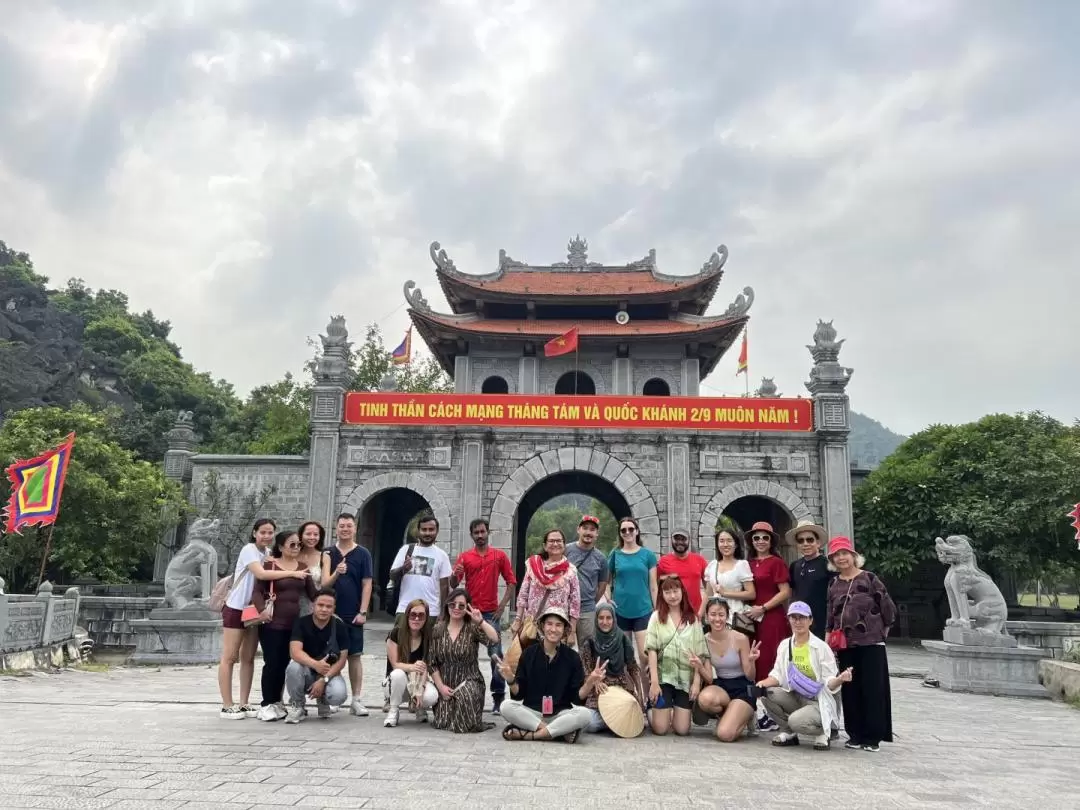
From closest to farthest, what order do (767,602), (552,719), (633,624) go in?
(552,719), (767,602), (633,624)

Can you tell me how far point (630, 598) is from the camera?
615 centimetres

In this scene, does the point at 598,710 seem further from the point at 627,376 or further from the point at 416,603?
the point at 627,376

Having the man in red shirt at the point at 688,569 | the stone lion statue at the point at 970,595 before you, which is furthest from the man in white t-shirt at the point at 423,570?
the stone lion statue at the point at 970,595

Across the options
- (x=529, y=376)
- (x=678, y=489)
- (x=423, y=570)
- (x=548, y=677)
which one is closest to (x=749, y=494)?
(x=678, y=489)

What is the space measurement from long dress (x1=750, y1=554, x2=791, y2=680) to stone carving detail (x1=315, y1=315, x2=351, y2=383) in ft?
37.8

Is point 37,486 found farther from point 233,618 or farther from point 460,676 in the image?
point 460,676

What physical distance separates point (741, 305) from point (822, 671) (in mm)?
15002

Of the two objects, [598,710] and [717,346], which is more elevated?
[717,346]

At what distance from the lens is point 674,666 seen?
5.33 metres

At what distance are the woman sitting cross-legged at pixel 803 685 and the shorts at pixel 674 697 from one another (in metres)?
0.57

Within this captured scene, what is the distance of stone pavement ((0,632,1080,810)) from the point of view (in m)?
3.48

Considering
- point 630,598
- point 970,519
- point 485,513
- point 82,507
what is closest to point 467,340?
point 485,513

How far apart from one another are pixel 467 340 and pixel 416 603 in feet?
48.6

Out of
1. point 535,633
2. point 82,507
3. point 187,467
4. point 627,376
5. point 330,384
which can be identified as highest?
point 627,376
